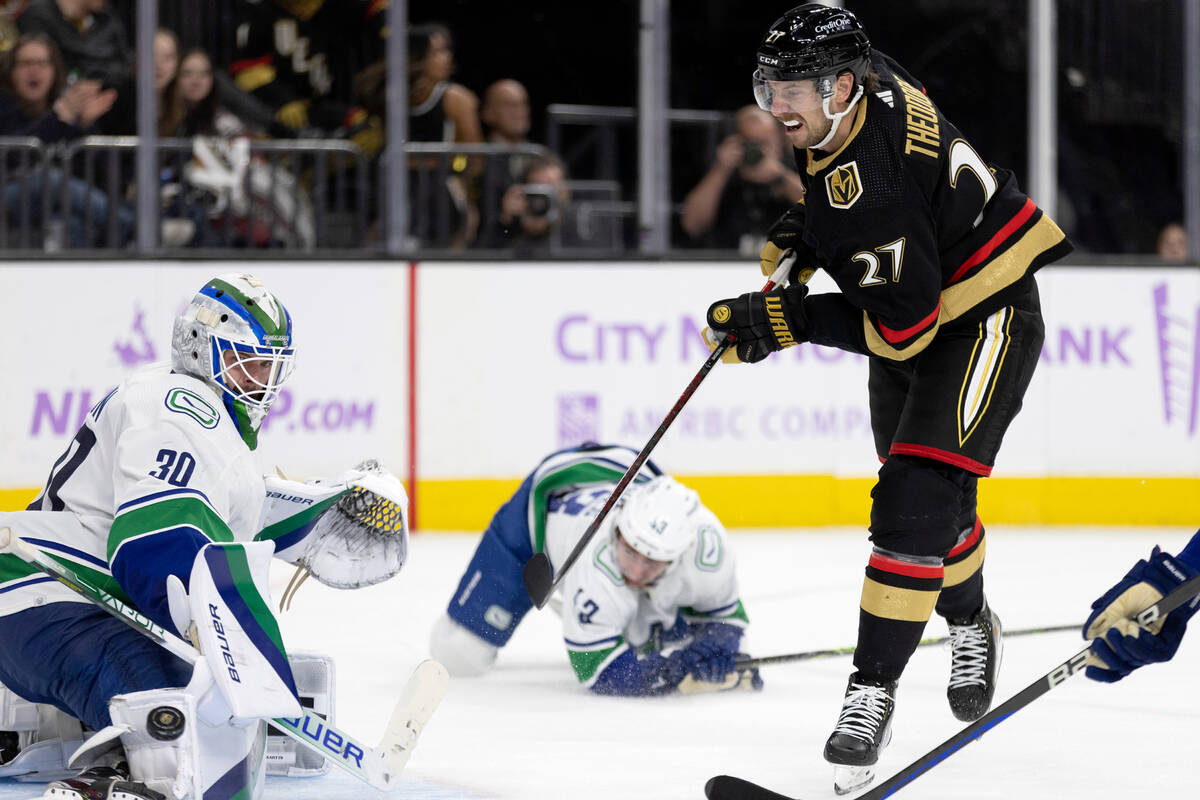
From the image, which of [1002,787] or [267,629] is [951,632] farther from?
[267,629]

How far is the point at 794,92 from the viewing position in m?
2.59

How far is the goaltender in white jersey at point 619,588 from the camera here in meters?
3.32

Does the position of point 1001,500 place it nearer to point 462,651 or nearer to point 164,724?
point 462,651

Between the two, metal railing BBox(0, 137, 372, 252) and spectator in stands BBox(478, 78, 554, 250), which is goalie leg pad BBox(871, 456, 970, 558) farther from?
spectator in stands BBox(478, 78, 554, 250)

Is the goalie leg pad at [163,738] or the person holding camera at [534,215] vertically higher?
the person holding camera at [534,215]

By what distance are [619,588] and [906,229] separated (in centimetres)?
117

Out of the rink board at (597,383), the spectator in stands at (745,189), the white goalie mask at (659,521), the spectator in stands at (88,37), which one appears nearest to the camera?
the white goalie mask at (659,521)

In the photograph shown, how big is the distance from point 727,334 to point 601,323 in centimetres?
314

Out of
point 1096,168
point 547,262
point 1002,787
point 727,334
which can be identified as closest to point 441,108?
point 547,262

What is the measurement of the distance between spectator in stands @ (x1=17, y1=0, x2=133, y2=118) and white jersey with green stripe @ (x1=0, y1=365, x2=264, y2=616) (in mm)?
3609

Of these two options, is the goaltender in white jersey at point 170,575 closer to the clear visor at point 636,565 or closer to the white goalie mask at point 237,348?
the white goalie mask at point 237,348

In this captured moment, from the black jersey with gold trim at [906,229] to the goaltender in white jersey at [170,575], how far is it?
32.9 inches

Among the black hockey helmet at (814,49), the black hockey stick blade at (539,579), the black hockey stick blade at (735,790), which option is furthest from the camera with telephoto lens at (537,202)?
the black hockey stick blade at (735,790)

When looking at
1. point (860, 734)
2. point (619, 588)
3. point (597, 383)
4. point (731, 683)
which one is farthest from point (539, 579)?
point (597, 383)
